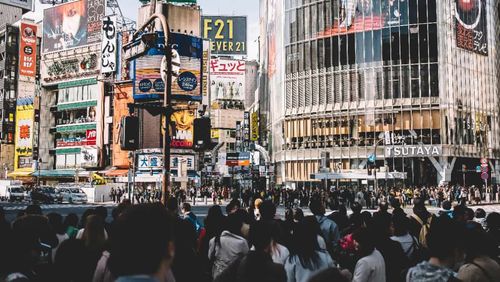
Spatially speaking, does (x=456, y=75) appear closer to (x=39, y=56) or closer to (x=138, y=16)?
(x=138, y=16)

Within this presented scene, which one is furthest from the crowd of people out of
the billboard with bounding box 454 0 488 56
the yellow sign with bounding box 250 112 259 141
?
the yellow sign with bounding box 250 112 259 141

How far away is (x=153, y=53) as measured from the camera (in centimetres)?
4978

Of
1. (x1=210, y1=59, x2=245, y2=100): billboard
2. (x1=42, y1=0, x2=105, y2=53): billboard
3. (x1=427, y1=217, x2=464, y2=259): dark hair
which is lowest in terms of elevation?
(x1=427, y1=217, x2=464, y2=259): dark hair

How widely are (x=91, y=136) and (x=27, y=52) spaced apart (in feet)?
67.2

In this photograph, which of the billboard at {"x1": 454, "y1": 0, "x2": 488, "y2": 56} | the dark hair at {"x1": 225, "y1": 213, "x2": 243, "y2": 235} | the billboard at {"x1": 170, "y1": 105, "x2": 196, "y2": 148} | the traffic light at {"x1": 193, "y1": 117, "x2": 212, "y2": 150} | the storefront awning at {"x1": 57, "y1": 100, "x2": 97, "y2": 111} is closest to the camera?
the dark hair at {"x1": 225, "y1": 213, "x2": 243, "y2": 235}

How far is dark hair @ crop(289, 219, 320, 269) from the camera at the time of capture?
5.53 metres

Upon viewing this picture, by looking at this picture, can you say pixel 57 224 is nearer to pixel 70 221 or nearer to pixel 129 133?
pixel 70 221

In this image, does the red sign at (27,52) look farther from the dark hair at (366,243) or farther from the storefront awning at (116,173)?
the dark hair at (366,243)

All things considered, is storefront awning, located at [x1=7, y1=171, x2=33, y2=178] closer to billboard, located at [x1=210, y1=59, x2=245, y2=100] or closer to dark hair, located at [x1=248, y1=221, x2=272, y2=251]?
billboard, located at [x1=210, y1=59, x2=245, y2=100]

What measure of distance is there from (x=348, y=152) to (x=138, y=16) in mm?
27280

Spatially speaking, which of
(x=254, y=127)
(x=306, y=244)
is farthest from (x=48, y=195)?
(x=306, y=244)

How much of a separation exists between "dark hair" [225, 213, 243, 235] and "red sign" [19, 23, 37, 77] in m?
86.2

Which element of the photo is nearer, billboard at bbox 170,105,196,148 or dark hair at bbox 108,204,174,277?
dark hair at bbox 108,204,174,277

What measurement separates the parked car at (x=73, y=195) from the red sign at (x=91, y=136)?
87.7ft
